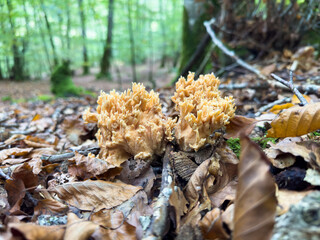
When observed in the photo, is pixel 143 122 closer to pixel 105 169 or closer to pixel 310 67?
pixel 105 169

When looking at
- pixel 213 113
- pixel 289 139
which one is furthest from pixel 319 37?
pixel 213 113

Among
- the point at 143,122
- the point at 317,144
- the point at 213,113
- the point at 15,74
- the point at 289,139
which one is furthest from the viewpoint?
the point at 15,74

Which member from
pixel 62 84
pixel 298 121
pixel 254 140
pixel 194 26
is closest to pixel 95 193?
pixel 254 140

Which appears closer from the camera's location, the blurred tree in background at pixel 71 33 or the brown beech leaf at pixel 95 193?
the brown beech leaf at pixel 95 193

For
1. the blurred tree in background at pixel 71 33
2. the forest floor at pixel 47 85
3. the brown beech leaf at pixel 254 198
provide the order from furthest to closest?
the forest floor at pixel 47 85
the blurred tree in background at pixel 71 33
the brown beech leaf at pixel 254 198

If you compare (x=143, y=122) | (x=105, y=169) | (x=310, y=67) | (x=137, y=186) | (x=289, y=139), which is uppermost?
(x=310, y=67)

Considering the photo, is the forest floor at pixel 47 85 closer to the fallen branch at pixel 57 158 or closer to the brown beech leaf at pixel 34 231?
the fallen branch at pixel 57 158

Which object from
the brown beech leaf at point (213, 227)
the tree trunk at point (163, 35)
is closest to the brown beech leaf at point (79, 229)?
the brown beech leaf at point (213, 227)
